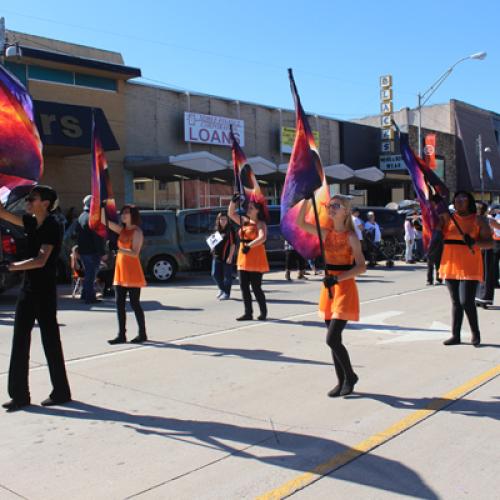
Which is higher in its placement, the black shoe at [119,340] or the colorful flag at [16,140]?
the colorful flag at [16,140]

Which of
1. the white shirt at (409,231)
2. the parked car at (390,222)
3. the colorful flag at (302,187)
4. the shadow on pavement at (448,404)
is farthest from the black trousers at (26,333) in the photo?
the parked car at (390,222)

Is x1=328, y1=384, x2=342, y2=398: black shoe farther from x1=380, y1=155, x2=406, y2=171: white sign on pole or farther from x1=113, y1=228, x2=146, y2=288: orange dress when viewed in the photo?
x1=380, y1=155, x2=406, y2=171: white sign on pole

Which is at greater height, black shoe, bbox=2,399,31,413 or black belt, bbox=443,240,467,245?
black belt, bbox=443,240,467,245

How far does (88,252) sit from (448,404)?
26.0 feet

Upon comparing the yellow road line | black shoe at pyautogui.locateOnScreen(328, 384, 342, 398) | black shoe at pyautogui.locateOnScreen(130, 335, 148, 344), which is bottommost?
the yellow road line

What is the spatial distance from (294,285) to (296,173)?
9019mm

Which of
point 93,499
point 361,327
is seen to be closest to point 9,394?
point 93,499

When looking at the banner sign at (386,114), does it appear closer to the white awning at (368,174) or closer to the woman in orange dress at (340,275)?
the white awning at (368,174)

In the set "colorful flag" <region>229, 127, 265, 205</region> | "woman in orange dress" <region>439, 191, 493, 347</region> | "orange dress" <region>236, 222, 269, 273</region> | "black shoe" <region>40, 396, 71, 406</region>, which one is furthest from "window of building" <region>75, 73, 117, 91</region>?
"black shoe" <region>40, 396, 71, 406</region>

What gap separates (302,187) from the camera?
5.45 meters

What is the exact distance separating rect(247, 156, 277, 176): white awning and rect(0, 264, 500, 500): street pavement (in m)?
15.7

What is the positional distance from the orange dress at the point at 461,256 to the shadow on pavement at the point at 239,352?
6.42 feet

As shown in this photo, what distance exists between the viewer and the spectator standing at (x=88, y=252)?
1143 centimetres

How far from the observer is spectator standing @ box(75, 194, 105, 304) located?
1143 centimetres
